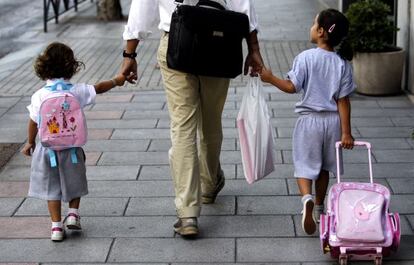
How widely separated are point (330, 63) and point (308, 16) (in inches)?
464

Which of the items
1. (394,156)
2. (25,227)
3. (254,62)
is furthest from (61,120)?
(394,156)

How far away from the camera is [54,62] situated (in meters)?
5.29

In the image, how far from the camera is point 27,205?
6168 mm

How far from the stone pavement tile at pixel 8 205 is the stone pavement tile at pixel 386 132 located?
331 cm

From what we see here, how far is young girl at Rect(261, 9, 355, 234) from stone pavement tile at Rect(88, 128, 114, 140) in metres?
3.06

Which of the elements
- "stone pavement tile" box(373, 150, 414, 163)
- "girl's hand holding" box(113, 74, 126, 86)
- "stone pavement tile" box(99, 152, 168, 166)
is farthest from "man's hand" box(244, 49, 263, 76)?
"stone pavement tile" box(373, 150, 414, 163)

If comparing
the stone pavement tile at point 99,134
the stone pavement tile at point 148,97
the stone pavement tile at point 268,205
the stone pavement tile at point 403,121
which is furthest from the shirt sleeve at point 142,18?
the stone pavement tile at point 148,97

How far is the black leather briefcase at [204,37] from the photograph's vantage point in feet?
16.9

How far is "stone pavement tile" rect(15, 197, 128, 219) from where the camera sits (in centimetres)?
597

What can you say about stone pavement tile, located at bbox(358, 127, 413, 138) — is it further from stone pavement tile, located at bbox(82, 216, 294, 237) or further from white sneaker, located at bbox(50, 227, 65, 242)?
white sneaker, located at bbox(50, 227, 65, 242)

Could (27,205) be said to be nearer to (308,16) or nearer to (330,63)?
(330,63)

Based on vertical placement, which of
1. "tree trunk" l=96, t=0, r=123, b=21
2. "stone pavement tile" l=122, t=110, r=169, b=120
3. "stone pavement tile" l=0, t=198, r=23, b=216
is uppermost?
"stone pavement tile" l=0, t=198, r=23, b=216

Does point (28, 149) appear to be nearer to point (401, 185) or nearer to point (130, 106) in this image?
point (401, 185)

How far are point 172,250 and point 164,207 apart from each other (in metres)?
0.85
